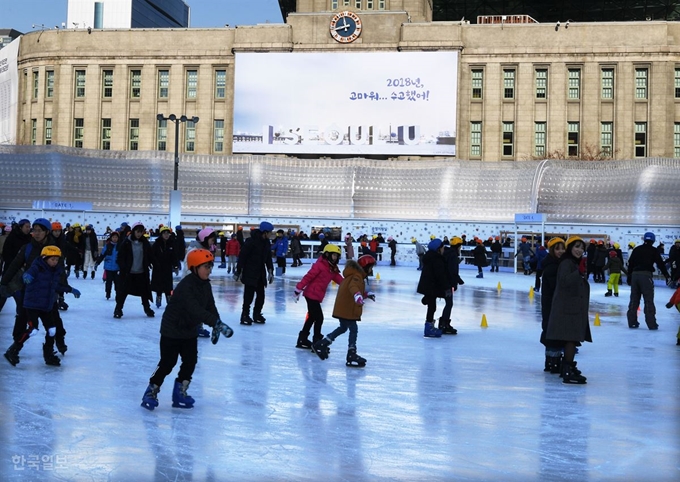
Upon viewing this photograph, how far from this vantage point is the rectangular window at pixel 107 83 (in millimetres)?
63969

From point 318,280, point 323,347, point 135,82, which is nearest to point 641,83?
point 135,82

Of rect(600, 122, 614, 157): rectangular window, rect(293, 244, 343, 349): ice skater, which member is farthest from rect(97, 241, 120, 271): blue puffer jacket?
rect(600, 122, 614, 157): rectangular window

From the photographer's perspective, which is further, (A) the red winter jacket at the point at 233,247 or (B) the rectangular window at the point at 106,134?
(B) the rectangular window at the point at 106,134

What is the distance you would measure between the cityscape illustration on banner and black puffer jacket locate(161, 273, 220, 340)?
169 feet

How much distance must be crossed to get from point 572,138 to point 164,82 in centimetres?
2769

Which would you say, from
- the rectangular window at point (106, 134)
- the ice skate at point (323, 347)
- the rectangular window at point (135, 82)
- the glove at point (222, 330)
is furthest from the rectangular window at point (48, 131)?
the glove at point (222, 330)

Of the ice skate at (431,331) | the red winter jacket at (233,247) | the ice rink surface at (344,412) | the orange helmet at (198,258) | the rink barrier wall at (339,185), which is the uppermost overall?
the rink barrier wall at (339,185)

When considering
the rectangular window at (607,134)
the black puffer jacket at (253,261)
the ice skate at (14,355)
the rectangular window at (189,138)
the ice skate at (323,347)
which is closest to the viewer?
the ice skate at (14,355)

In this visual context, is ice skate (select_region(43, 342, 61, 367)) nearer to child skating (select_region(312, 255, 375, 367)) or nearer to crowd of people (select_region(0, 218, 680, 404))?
crowd of people (select_region(0, 218, 680, 404))

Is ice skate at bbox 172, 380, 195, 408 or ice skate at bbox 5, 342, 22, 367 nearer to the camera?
ice skate at bbox 172, 380, 195, 408

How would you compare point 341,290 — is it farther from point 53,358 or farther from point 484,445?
point 484,445

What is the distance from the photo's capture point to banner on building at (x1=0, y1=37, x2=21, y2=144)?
6738 centimetres

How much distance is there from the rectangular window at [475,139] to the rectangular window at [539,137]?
3590 mm

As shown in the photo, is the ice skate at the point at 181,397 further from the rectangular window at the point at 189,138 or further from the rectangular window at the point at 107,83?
the rectangular window at the point at 107,83
